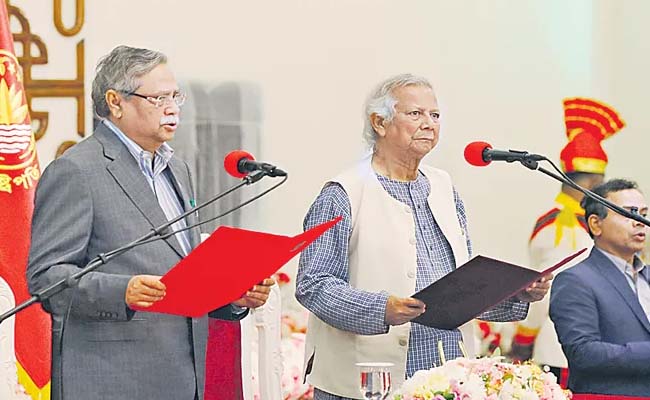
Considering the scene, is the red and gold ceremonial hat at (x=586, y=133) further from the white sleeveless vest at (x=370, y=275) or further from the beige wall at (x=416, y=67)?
the white sleeveless vest at (x=370, y=275)

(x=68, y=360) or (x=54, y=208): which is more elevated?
(x=54, y=208)

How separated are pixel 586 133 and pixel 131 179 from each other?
3.13 meters

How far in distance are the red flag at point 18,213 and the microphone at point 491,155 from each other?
1514 mm

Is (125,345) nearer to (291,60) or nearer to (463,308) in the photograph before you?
(463,308)

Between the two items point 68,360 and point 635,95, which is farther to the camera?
point 635,95

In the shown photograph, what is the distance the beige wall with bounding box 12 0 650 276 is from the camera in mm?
5023

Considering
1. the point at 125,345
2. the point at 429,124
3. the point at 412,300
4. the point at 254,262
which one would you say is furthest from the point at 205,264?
the point at 429,124

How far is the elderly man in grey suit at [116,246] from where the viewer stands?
2592mm

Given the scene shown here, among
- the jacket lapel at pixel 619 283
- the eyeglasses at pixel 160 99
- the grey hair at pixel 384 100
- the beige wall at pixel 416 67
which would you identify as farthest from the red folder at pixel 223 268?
the beige wall at pixel 416 67

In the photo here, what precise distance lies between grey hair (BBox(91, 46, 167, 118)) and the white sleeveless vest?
61cm

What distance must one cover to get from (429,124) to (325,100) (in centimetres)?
246

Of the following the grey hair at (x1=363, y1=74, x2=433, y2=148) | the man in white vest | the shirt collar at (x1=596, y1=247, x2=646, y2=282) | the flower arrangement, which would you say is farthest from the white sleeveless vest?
the shirt collar at (x1=596, y1=247, x2=646, y2=282)

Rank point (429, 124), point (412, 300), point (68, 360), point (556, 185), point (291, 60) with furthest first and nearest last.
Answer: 1. point (556, 185)
2. point (291, 60)
3. point (429, 124)
4. point (412, 300)
5. point (68, 360)

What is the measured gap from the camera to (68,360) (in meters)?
2.62
